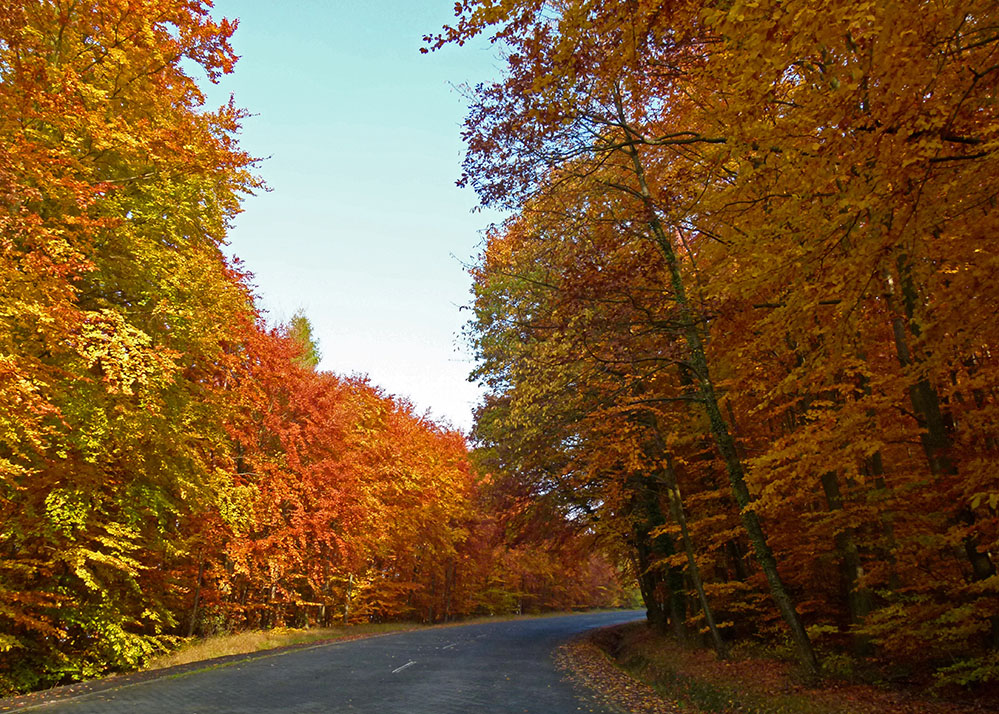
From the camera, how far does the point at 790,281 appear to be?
7301 millimetres

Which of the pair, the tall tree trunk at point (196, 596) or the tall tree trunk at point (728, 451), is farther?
the tall tree trunk at point (196, 596)

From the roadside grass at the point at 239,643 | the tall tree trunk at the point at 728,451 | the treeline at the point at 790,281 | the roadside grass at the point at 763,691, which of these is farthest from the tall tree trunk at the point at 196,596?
the tall tree trunk at the point at 728,451

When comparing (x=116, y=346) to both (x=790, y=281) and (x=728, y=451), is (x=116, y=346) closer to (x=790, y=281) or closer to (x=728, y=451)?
(x=790, y=281)

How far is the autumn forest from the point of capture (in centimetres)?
567

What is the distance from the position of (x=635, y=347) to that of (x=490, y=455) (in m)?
11.2

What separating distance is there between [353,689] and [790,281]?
1046 centimetres

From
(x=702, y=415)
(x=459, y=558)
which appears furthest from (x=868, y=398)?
(x=459, y=558)

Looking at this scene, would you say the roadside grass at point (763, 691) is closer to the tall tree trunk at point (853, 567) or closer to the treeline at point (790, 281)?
the treeline at point (790, 281)

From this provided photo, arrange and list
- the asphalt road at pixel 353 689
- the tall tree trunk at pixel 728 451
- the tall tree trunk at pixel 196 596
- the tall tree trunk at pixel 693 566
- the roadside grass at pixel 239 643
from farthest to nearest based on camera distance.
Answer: the tall tree trunk at pixel 196 596, the roadside grass at pixel 239 643, the tall tree trunk at pixel 693 566, the tall tree trunk at pixel 728 451, the asphalt road at pixel 353 689

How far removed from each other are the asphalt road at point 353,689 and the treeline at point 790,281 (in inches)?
192

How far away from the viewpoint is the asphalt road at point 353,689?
30.7ft

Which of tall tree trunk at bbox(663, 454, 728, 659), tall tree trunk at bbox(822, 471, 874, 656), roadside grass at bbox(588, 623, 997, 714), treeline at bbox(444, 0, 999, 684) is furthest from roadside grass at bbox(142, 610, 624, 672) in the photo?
tall tree trunk at bbox(822, 471, 874, 656)

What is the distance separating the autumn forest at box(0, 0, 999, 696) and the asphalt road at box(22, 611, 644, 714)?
2.60m

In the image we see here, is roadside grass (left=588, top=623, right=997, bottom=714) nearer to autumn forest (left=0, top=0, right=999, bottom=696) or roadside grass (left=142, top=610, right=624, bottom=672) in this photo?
autumn forest (left=0, top=0, right=999, bottom=696)
